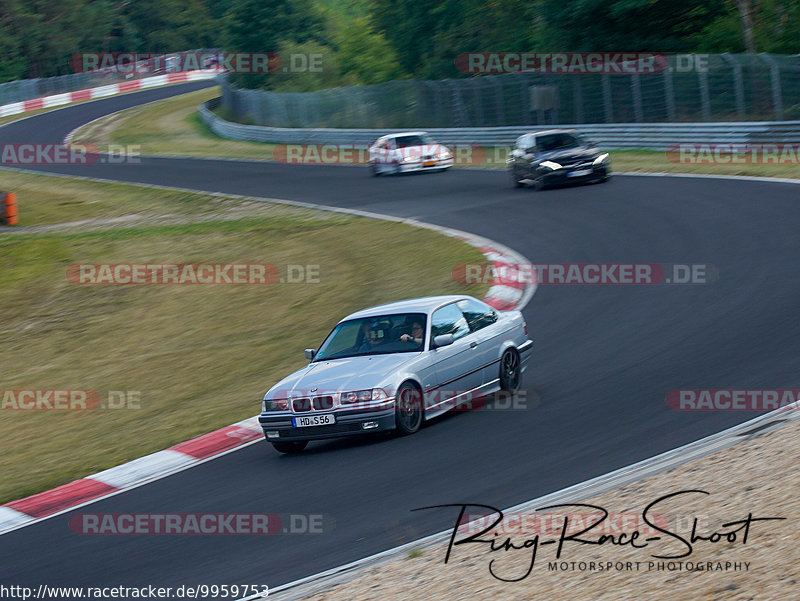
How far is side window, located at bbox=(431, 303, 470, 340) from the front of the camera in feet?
36.0

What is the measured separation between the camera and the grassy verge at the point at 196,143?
27.3 m

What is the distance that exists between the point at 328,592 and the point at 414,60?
52657mm

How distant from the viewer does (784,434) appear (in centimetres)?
784

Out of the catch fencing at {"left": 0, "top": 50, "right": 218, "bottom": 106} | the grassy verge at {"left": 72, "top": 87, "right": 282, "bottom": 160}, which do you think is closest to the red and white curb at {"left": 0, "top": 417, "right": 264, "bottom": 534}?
the grassy verge at {"left": 72, "top": 87, "right": 282, "bottom": 160}

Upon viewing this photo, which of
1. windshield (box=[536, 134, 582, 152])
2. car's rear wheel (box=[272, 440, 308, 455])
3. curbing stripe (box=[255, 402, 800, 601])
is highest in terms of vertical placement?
windshield (box=[536, 134, 582, 152])

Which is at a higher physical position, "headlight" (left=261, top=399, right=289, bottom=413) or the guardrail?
the guardrail

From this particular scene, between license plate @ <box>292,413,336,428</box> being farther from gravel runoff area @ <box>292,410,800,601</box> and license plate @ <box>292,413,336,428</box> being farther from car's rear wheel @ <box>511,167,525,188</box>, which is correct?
car's rear wheel @ <box>511,167,525,188</box>

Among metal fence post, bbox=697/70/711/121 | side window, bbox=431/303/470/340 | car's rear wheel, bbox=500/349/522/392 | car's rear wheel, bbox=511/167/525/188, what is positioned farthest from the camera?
metal fence post, bbox=697/70/711/121

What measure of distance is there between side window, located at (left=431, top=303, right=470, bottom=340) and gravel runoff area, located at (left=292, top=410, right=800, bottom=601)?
387 cm

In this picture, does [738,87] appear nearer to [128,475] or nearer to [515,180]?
[515,180]

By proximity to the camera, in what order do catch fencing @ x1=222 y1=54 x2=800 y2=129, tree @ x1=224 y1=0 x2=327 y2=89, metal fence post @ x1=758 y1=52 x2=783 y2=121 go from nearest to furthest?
metal fence post @ x1=758 y1=52 x2=783 y2=121 < catch fencing @ x1=222 y1=54 x2=800 y2=129 < tree @ x1=224 y1=0 x2=327 y2=89

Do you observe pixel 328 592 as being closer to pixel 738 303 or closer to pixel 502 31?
pixel 738 303

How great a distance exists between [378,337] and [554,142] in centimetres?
1655

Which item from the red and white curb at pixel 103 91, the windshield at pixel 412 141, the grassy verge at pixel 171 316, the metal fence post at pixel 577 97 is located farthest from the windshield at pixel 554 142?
the red and white curb at pixel 103 91
